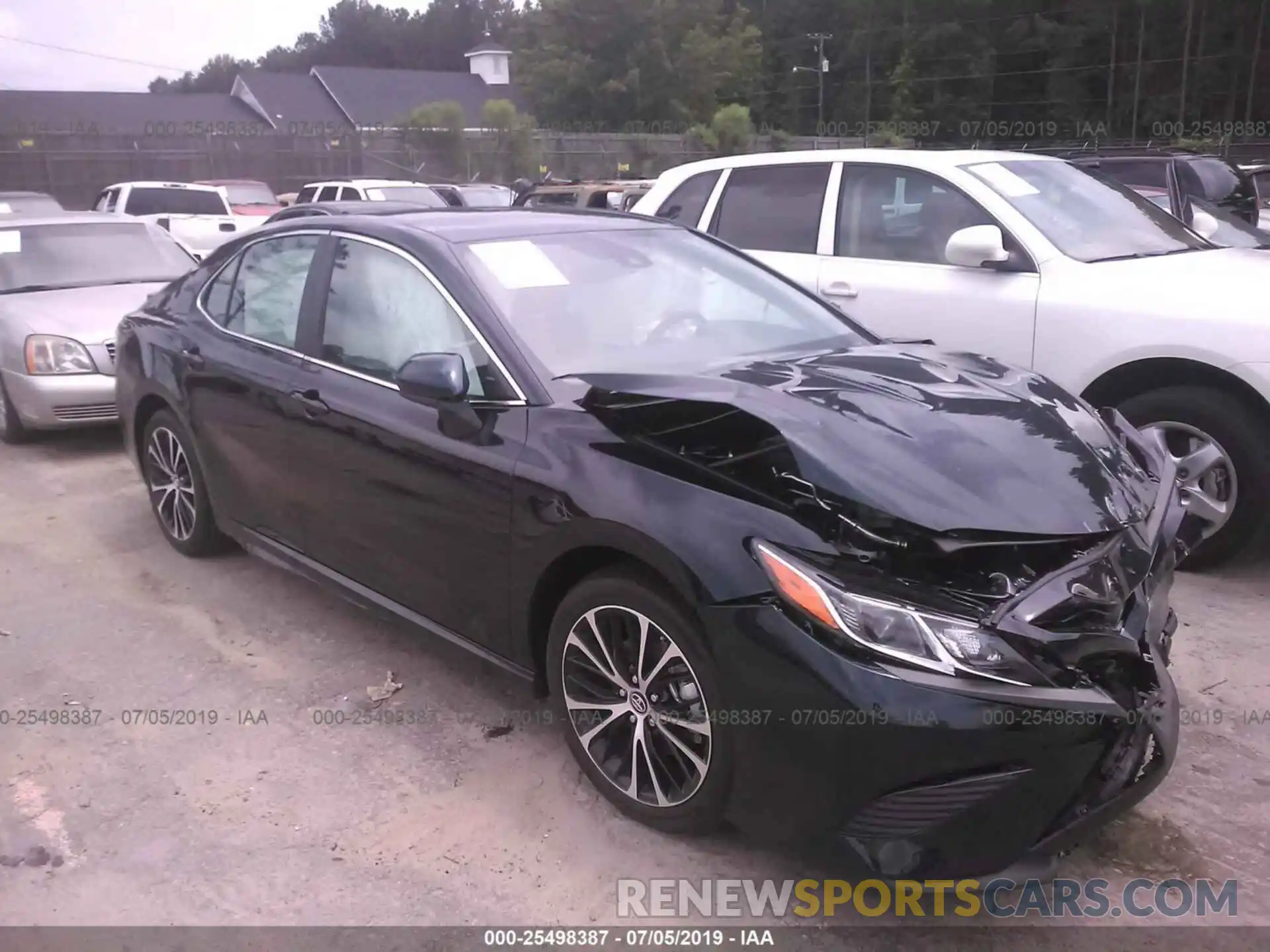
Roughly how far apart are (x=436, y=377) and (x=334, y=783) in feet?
4.29

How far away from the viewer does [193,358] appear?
456 centimetres

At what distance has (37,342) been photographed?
22.2ft

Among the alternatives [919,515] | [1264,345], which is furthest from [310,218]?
[1264,345]

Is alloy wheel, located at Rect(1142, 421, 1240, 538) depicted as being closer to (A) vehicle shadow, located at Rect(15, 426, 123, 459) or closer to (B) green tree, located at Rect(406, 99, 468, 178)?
(A) vehicle shadow, located at Rect(15, 426, 123, 459)

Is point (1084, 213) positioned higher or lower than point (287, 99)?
lower

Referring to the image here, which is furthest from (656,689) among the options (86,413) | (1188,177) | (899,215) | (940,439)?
(1188,177)

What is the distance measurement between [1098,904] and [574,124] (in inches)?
2031

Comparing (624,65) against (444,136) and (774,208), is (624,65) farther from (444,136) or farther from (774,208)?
(774,208)

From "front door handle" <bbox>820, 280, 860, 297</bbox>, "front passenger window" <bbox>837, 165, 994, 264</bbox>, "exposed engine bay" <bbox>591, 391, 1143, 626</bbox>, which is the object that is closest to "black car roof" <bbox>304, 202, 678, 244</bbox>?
"exposed engine bay" <bbox>591, 391, 1143, 626</bbox>

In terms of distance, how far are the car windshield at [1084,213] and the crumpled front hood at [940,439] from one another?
85.8 inches

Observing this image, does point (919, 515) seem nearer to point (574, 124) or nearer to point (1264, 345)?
point (1264, 345)

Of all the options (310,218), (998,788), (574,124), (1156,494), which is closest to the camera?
(998,788)

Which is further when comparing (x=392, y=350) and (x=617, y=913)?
(x=392, y=350)

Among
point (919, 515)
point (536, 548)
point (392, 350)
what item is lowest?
point (536, 548)
